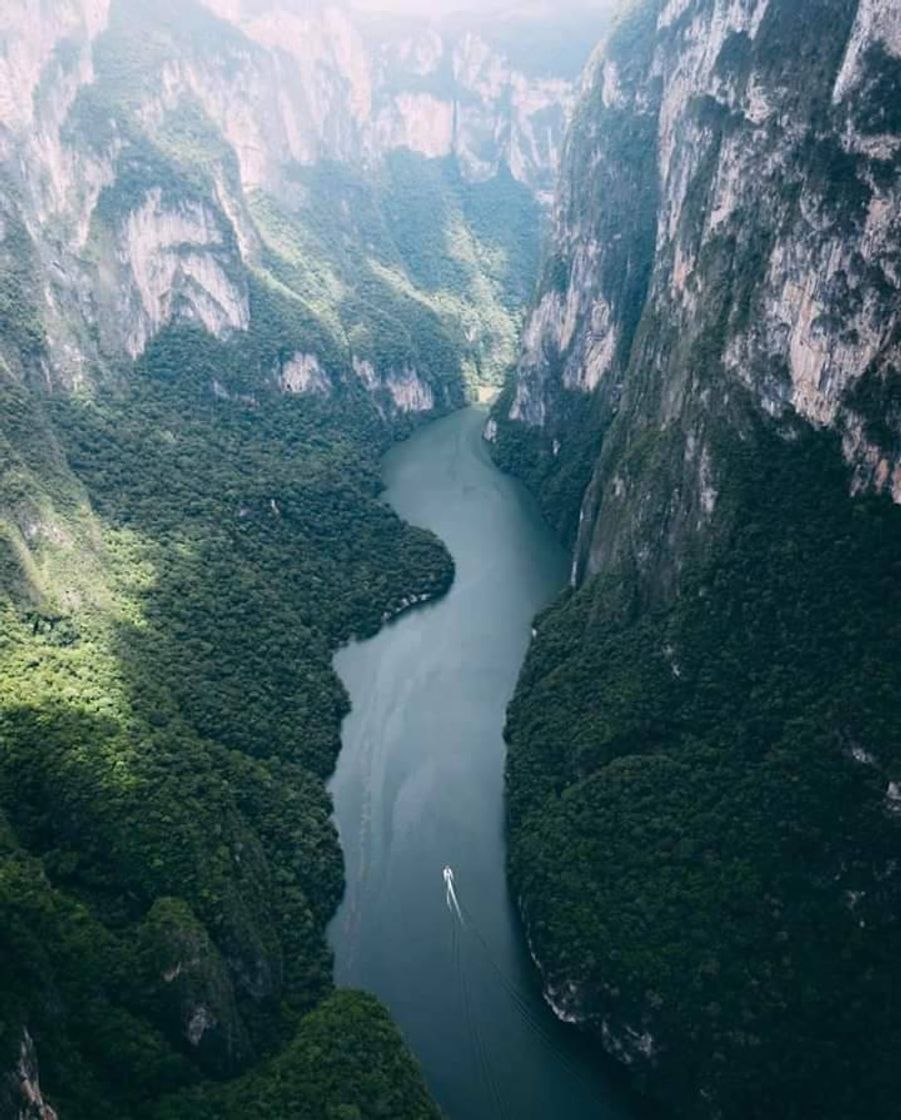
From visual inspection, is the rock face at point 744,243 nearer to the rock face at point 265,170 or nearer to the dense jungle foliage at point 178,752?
the dense jungle foliage at point 178,752

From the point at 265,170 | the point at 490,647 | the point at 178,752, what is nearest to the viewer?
the point at 178,752

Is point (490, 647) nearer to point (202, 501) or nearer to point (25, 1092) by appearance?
point (202, 501)

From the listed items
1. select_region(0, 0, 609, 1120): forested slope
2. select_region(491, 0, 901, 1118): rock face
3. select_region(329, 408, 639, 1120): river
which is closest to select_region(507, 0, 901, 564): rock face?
select_region(491, 0, 901, 1118): rock face

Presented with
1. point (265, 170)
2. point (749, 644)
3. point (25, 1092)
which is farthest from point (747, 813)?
point (265, 170)

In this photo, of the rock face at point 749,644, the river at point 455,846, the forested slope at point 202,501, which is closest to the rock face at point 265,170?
the forested slope at point 202,501

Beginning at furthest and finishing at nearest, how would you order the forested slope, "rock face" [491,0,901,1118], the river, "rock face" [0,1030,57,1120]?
the river → "rock face" [491,0,901,1118] → the forested slope → "rock face" [0,1030,57,1120]

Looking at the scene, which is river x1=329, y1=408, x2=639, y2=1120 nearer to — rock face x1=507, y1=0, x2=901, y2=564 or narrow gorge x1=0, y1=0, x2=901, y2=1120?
narrow gorge x1=0, y1=0, x2=901, y2=1120

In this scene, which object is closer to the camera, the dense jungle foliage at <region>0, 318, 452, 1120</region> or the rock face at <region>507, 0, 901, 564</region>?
the dense jungle foliage at <region>0, 318, 452, 1120</region>
